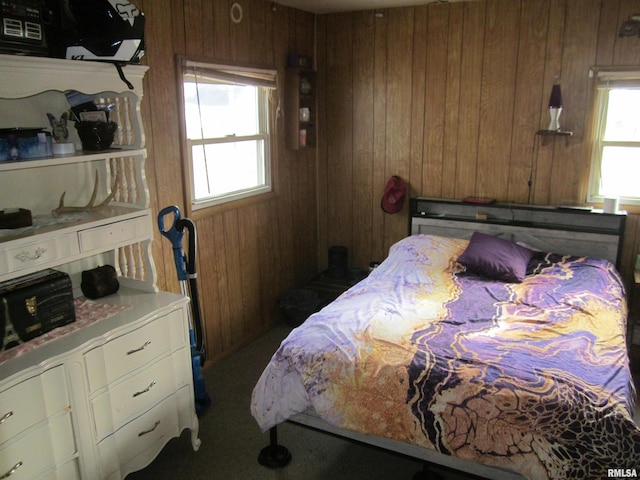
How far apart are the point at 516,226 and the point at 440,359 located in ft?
6.41

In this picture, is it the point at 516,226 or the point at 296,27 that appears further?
the point at 296,27

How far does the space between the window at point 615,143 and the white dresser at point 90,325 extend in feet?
9.83

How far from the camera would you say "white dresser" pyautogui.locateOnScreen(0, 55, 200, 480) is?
1.91 metres

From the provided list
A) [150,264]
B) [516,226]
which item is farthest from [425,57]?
[150,264]

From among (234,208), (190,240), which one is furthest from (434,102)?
(190,240)

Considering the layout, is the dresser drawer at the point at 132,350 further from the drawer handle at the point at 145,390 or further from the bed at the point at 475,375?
the bed at the point at 475,375

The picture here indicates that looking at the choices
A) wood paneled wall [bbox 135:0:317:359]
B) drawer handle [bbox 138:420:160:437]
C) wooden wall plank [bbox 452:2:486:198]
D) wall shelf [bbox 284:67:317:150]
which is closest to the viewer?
drawer handle [bbox 138:420:160:437]

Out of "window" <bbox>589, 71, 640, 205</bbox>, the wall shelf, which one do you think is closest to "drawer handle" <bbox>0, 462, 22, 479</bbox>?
the wall shelf

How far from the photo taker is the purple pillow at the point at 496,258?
10.9 ft

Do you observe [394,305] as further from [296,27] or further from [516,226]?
[296,27]

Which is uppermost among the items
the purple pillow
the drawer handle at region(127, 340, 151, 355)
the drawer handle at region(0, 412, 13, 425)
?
the purple pillow

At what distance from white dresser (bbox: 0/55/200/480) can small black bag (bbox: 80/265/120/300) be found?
0.05 metres

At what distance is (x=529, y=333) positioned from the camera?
8.38ft

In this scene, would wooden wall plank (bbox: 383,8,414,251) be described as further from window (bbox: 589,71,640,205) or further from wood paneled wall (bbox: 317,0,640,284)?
window (bbox: 589,71,640,205)
